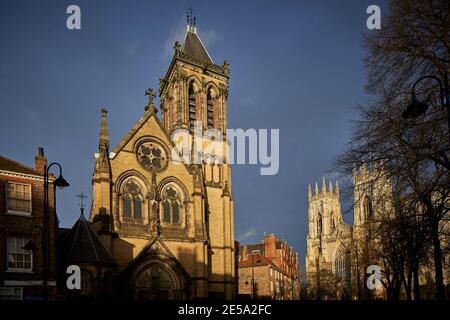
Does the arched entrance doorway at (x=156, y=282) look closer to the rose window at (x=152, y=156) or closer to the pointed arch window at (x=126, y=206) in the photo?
the pointed arch window at (x=126, y=206)

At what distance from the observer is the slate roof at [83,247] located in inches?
1112

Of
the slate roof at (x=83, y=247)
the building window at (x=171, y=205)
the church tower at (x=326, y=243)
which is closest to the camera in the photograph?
the slate roof at (x=83, y=247)

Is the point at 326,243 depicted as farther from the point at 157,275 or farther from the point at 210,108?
the point at 157,275

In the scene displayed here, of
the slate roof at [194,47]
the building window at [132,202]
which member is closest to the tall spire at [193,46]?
the slate roof at [194,47]

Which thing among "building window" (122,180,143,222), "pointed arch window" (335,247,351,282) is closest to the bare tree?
"building window" (122,180,143,222)

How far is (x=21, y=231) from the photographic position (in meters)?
22.9

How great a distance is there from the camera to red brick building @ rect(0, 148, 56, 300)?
22.3m

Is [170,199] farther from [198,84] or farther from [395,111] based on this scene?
[395,111]

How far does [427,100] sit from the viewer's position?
14.5m

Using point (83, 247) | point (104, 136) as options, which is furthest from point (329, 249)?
point (83, 247)

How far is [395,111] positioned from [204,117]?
2713 centimetres

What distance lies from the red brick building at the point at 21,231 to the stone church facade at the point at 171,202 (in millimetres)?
7743

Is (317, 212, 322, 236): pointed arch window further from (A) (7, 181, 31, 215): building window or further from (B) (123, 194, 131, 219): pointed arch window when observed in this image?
(A) (7, 181, 31, 215): building window
